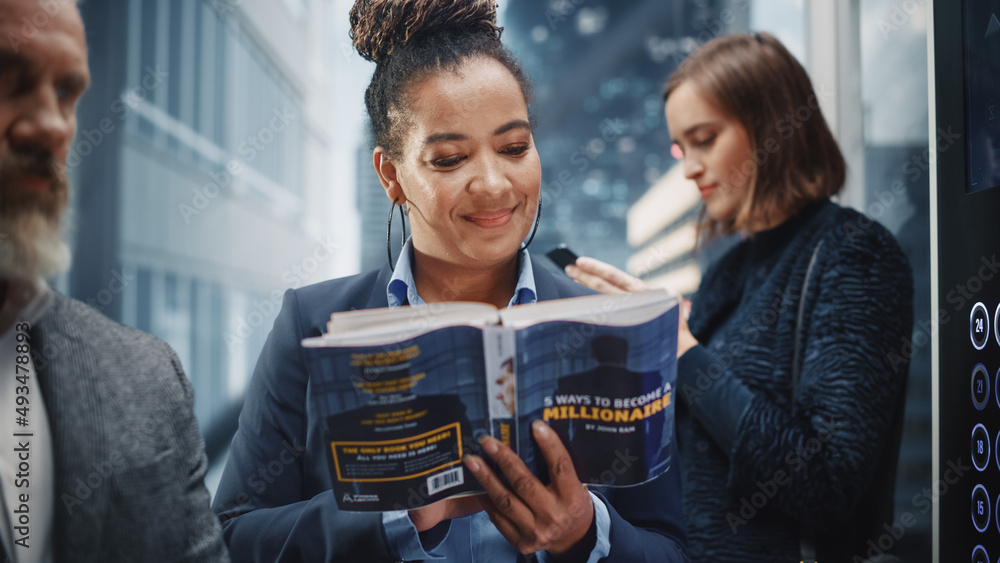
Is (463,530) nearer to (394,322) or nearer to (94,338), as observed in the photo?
(394,322)

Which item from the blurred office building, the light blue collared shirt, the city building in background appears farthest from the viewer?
the blurred office building

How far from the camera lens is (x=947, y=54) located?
1.11m

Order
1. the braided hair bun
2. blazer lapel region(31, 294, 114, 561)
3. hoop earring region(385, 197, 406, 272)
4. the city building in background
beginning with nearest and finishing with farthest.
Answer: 1. blazer lapel region(31, 294, 114, 561)
2. the braided hair bun
3. hoop earring region(385, 197, 406, 272)
4. the city building in background

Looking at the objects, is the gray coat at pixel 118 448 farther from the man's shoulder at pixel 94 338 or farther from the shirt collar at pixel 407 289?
the shirt collar at pixel 407 289

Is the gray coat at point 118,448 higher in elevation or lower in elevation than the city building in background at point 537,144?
lower

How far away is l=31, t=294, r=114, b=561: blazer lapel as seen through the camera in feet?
2.67

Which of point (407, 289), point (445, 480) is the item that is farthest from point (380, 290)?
point (445, 480)

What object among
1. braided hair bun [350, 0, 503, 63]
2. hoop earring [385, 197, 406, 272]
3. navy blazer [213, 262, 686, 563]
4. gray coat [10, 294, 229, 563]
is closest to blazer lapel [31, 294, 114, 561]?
gray coat [10, 294, 229, 563]

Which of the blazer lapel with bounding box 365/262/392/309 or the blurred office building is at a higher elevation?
the blurred office building

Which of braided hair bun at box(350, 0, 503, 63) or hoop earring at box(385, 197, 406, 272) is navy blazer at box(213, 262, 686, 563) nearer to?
hoop earring at box(385, 197, 406, 272)

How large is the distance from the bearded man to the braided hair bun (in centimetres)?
44

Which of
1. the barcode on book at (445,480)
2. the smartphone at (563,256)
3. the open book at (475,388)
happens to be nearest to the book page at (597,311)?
the open book at (475,388)

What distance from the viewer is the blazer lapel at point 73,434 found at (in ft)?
2.67

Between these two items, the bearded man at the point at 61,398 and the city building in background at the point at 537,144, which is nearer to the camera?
the bearded man at the point at 61,398
